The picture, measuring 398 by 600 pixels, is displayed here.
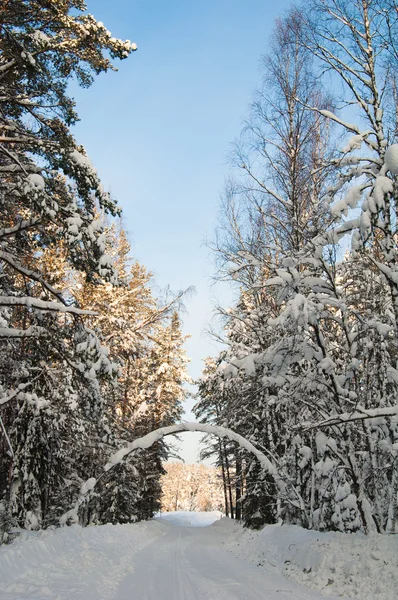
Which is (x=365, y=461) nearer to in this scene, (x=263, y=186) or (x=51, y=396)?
(x=263, y=186)

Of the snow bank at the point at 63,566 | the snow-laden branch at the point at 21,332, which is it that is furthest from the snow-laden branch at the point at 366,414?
the snow-laden branch at the point at 21,332

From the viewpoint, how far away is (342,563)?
6.62 meters

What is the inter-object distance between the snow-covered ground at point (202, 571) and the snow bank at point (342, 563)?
13 millimetres

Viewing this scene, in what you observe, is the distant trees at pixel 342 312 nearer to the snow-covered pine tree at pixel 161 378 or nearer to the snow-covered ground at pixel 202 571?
the snow-covered ground at pixel 202 571

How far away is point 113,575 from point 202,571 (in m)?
1.99

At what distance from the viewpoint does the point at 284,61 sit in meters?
10.2

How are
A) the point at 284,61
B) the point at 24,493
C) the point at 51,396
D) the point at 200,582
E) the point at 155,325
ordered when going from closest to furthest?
the point at 200,582
the point at 284,61
the point at 24,493
the point at 51,396
the point at 155,325

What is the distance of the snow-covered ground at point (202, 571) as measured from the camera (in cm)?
580

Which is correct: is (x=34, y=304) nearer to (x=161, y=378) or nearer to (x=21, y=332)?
(x=21, y=332)

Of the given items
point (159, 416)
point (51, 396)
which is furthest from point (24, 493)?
point (159, 416)

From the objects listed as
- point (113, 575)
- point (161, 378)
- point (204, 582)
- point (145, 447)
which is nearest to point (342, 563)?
point (204, 582)

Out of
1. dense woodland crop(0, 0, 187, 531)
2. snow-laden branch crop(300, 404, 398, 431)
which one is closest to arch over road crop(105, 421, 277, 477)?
dense woodland crop(0, 0, 187, 531)

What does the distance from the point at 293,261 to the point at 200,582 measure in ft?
19.0

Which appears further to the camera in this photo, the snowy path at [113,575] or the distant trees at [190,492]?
the distant trees at [190,492]
